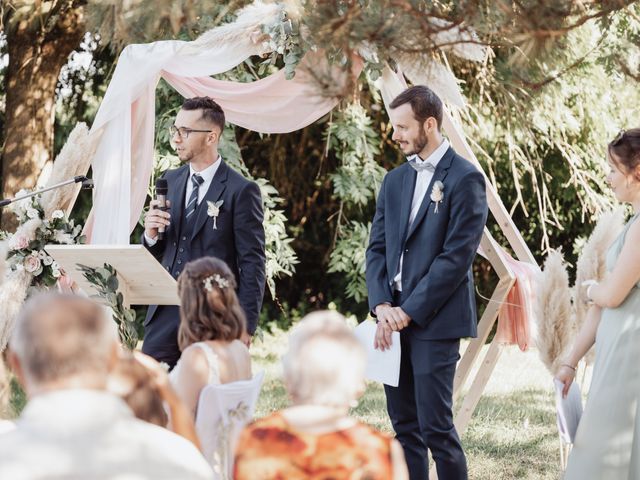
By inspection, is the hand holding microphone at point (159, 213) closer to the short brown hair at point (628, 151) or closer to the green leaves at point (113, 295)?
the green leaves at point (113, 295)

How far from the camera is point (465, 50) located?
443cm

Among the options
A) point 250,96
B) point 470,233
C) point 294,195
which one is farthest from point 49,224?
point 294,195

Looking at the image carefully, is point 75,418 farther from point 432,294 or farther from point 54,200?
point 54,200

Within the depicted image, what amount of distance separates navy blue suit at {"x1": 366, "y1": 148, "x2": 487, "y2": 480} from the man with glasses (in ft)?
1.84

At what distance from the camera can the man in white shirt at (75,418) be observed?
1889 mm

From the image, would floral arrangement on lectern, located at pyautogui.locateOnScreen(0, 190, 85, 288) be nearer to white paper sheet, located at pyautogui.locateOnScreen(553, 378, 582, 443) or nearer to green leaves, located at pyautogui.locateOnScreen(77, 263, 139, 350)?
green leaves, located at pyautogui.locateOnScreen(77, 263, 139, 350)

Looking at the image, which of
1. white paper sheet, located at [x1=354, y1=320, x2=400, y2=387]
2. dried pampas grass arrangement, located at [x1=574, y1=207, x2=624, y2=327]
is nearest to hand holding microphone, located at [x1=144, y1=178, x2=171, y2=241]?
white paper sheet, located at [x1=354, y1=320, x2=400, y2=387]

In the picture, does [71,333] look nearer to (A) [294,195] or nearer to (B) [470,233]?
(B) [470,233]

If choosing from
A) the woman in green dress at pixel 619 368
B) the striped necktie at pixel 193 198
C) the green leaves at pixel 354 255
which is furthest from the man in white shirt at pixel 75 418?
the green leaves at pixel 354 255

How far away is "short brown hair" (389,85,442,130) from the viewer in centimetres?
434

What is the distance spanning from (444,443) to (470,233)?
90cm

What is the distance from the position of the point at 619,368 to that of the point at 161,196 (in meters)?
2.04

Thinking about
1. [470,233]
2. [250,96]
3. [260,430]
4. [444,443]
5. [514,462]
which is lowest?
[514,462]

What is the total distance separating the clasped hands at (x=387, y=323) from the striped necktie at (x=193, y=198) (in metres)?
0.96
